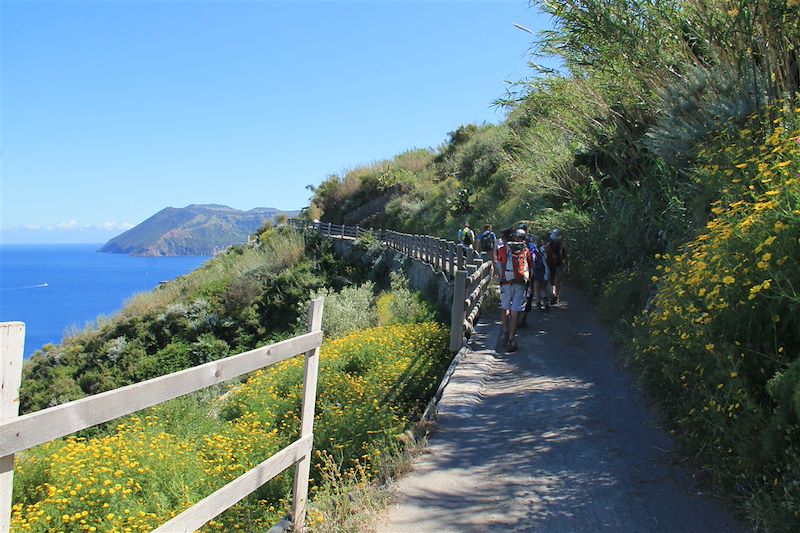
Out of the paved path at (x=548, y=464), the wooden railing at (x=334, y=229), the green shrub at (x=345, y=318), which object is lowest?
the green shrub at (x=345, y=318)

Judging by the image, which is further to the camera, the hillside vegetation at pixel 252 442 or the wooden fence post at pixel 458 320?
the wooden fence post at pixel 458 320

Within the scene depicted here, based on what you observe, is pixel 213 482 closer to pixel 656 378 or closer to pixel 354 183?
pixel 656 378

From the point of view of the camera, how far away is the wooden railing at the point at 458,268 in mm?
10070

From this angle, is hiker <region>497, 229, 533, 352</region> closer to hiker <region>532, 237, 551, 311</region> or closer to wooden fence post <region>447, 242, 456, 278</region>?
hiker <region>532, 237, 551, 311</region>

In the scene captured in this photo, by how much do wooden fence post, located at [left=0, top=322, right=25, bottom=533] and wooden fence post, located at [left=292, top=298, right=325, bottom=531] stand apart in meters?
2.04

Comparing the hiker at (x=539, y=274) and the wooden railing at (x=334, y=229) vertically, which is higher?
the wooden railing at (x=334, y=229)

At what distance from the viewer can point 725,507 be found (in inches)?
174

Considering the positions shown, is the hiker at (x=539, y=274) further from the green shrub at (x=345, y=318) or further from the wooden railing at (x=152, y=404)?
the wooden railing at (x=152, y=404)

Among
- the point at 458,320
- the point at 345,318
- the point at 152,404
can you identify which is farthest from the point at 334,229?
the point at 152,404

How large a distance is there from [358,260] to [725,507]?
33396mm

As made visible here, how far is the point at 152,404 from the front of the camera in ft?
9.18

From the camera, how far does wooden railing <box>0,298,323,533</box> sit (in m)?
2.20

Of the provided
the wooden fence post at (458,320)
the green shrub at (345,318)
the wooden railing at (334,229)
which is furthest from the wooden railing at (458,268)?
the wooden railing at (334,229)

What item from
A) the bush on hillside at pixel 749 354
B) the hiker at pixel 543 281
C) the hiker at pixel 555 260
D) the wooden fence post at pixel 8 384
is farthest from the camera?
A: the hiker at pixel 555 260
